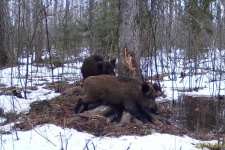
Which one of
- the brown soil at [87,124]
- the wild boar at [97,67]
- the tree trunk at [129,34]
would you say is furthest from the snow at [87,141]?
the wild boar at [97,67]

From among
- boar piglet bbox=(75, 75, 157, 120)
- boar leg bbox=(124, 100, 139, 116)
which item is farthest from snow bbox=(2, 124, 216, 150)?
boar piglet bbox=(75, 75, 157, 120)

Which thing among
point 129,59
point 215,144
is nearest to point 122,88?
point 129,59

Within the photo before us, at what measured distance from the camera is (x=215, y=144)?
5805 millimetres

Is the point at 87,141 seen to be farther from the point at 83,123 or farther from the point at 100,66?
the point at 100,66

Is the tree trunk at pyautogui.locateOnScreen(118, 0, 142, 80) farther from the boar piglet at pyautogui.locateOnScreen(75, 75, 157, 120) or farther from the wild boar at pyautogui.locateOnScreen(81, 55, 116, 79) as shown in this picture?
the wild boar at pyautogui.locateOnScreen(81, 55, 116, 79)

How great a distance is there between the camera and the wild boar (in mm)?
11203

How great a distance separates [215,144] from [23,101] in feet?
19.6

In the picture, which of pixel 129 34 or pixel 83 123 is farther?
pixel 129 34

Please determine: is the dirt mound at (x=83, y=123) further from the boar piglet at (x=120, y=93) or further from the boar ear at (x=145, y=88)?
the boar ear at (x=145, y=88)

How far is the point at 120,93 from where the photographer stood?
7.77 metres

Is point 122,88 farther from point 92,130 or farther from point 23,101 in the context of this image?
point 23,101

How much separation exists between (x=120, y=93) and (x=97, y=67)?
379 cm

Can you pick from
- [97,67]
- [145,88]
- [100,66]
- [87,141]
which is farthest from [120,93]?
[97,67]

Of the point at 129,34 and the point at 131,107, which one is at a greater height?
the point at 129,34
